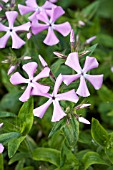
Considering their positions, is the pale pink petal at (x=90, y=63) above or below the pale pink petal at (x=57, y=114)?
above

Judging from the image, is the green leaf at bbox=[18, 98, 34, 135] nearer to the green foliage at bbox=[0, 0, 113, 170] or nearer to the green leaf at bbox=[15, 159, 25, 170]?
the green foliage at bbox=[0, 0, 113, 170]

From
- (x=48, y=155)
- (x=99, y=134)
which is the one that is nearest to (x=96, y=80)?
(x=99, y=134)

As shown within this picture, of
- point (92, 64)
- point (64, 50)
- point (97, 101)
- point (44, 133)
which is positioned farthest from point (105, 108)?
point (92, 64)

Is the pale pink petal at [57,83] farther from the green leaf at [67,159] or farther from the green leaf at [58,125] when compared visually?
the green leaf at [67,159]

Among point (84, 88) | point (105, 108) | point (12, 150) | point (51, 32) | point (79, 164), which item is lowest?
point (105, 108)

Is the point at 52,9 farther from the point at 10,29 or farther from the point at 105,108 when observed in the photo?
the point at 105,108

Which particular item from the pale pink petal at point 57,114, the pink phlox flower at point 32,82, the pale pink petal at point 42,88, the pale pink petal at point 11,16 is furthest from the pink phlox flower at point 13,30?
the pale pink petal at point 57,114
